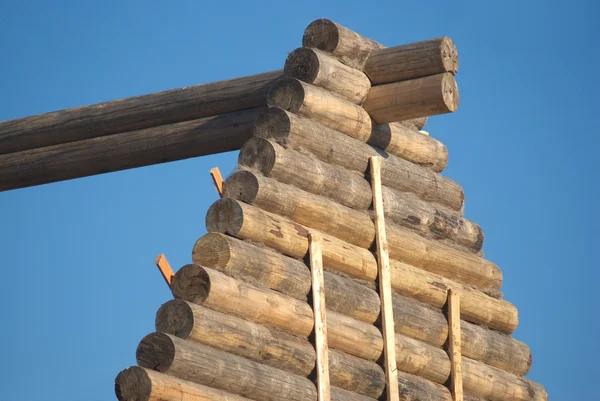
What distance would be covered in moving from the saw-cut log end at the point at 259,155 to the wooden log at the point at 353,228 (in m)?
0.19

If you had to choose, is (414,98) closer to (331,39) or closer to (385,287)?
(331,39)

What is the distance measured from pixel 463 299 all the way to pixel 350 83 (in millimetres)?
2829

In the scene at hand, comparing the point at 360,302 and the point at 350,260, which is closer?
the point at 360,302

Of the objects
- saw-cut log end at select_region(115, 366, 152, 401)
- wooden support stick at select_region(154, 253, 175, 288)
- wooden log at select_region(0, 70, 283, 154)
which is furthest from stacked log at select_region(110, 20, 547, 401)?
wooden support stick at select_region(154, 253, 175, 288)

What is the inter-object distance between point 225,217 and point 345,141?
220cm

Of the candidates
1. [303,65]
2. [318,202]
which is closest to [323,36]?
[303,65]

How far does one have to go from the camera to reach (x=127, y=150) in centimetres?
1530

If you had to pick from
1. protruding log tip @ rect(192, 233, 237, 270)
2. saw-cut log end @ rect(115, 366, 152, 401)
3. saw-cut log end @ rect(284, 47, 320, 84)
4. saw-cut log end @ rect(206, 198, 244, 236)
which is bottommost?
saw-cut log end @ rect(115, 366, 152, 401)

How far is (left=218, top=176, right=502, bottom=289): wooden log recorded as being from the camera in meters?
12.9

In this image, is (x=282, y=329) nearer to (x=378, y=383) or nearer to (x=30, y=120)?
(x=378, y=383)

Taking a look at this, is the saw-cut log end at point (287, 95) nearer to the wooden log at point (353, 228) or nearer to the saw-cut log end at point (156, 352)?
the wooden log at point (353, 228)

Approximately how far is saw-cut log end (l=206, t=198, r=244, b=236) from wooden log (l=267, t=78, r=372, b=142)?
1.61 meters

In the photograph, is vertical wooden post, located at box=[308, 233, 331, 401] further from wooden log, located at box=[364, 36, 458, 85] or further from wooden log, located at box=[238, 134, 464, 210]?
wooden log, located at box=[364, 36, 458, 85]

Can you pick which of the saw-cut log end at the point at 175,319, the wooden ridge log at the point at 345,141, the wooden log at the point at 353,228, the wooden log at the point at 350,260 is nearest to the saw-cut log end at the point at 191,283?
the saw-cut log end at the point at 175,319
